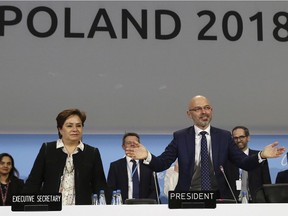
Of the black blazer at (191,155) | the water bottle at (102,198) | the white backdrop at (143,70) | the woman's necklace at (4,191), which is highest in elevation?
the white backdrop at (143,70)

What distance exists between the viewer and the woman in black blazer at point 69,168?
3.73 meters

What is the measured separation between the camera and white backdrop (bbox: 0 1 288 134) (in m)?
6.30

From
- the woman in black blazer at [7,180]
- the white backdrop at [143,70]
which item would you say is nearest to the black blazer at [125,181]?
the woman in black blazer at [7,180]

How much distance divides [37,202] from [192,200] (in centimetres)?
58

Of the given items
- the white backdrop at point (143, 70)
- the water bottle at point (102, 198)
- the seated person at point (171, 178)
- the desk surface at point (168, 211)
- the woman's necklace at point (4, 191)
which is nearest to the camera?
the desk surface at point (168, 211)

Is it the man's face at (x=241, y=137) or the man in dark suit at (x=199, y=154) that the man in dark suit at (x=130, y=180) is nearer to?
the man's face at (x=241, y=137)

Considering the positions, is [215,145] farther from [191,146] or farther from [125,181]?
[125,181]

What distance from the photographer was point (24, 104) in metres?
6.29

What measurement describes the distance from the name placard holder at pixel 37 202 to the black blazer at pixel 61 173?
138 cm

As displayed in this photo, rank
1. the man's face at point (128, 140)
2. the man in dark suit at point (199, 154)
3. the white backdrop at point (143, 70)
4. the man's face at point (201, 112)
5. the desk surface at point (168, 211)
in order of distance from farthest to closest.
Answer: the white backdrop at point (143, 70) < the man's face at point (128, 140) < the man's face at point (201, 112) < the man in dark suit at point (199, 154) < the desk surface at point (168, 211)

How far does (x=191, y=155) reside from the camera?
4.12 meters

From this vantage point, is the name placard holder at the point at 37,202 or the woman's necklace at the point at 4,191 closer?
the name placard holder at the point at 37,202

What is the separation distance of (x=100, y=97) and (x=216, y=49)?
4.35 feet

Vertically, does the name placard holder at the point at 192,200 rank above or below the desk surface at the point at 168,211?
above
